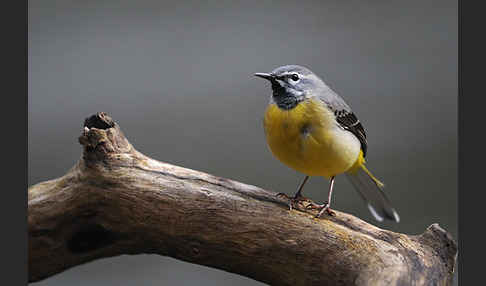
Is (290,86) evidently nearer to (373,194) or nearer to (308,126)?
(308,126)

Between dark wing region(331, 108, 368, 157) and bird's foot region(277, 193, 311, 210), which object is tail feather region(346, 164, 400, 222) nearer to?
dark wing region(331, 108, 368, 157)

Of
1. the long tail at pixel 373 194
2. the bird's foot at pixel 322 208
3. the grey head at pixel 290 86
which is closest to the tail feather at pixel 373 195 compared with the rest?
the long tail at pixel 373 194

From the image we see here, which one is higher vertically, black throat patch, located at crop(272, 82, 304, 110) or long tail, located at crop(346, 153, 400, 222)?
black throat patch, located at crop(272, 82, 304, 110)

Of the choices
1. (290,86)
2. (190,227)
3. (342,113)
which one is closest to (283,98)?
(290,86)

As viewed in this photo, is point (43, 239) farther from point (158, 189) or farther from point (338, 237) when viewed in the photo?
point (338, 237)

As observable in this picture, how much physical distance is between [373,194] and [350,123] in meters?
0.58

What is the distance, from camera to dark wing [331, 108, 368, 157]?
239cm

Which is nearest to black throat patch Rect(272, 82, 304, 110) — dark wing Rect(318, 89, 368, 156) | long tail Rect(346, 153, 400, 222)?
dark wing Rect(318, 89, 368, 156)

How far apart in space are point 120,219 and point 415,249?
4.07ft

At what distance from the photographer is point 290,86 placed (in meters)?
2.35

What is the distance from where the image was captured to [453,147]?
139 inches

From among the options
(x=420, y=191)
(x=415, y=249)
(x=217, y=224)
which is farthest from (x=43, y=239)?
(x=420, y=191)

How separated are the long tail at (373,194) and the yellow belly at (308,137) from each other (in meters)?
0.49

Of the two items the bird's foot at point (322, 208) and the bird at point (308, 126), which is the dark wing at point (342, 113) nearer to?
the bird at point (308, 126)
